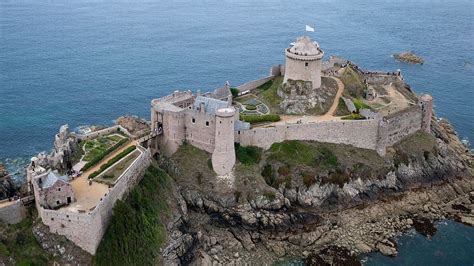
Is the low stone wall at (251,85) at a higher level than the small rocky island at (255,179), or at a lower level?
higher

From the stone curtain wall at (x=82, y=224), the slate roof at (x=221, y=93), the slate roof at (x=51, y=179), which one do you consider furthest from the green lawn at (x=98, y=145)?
the slate roof at (x=221, y=93)

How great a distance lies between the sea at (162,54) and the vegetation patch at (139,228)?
20.4m

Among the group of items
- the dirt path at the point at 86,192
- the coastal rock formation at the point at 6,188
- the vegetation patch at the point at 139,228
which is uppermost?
the dirt path at the point at 86,192

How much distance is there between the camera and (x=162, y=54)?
446 ft

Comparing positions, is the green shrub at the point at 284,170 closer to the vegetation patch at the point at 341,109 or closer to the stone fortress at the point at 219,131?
the stone fortress at the point at 219,131

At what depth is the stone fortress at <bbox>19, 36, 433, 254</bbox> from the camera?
56406 mm

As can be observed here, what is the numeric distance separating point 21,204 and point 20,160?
28142mm

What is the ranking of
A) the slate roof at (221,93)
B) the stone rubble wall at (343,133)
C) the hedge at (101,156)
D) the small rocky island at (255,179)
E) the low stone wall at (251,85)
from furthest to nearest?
the low stone wall at (251,85)
the slate roof at (221,93)
the stone rubble wall at (343,133)
the hedge at (101,156)
the small rocky island at (255,179)

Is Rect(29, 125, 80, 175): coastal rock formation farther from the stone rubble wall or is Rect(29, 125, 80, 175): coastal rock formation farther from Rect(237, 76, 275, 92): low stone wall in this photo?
Rect(237, 76, 275, 92): low stone wall

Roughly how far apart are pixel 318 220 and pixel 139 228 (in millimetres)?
24360

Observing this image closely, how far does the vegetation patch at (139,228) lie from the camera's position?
57781 mm

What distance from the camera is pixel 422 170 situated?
3228 inches

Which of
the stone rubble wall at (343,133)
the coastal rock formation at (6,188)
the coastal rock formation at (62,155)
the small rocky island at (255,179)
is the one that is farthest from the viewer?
the stone rubble wall at (343,133)

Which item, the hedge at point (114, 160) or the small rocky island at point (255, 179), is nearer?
the small rocky island at point (255, 179)
